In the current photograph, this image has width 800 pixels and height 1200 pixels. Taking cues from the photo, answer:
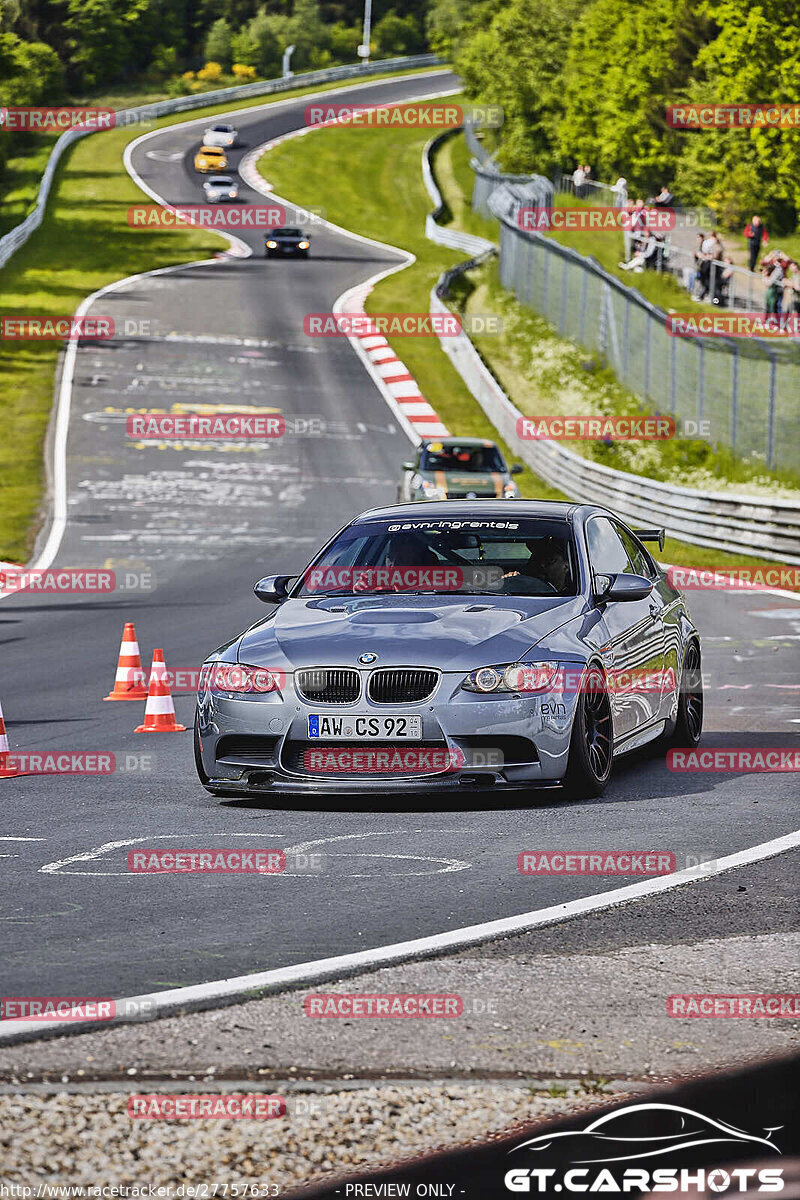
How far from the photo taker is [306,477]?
3572 centimetres

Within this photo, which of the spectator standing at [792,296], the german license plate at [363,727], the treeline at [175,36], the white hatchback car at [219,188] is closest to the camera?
the german license plate at [363,727]

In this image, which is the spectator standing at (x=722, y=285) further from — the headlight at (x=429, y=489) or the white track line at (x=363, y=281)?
the headlight at (x=429, y=489)

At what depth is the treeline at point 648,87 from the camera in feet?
152

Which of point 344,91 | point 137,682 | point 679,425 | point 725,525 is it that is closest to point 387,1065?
point 137,682

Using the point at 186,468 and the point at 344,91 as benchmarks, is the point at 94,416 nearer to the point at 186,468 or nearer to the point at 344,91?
the point at 186,468

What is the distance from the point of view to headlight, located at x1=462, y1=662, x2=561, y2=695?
8883mm

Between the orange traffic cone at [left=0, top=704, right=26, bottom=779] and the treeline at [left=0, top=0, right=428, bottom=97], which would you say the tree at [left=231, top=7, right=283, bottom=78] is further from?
the orange traffic cone at [left=0, top=704, right=26, bottom=779]

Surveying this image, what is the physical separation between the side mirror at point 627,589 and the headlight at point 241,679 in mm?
1931

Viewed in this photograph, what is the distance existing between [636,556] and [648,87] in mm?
52715

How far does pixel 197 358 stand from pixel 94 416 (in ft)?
24.8

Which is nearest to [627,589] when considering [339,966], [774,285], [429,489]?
[339,966]

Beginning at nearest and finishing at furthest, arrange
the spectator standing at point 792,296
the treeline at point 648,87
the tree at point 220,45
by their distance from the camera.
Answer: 1. the spectator standing at point 792,296
2. the treeline at point 648,87
3. the tree at point 220,45

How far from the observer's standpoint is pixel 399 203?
81375 mm

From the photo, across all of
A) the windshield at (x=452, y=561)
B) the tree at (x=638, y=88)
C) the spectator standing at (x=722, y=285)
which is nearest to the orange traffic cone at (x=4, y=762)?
the windshield at (x=452, y=561)
